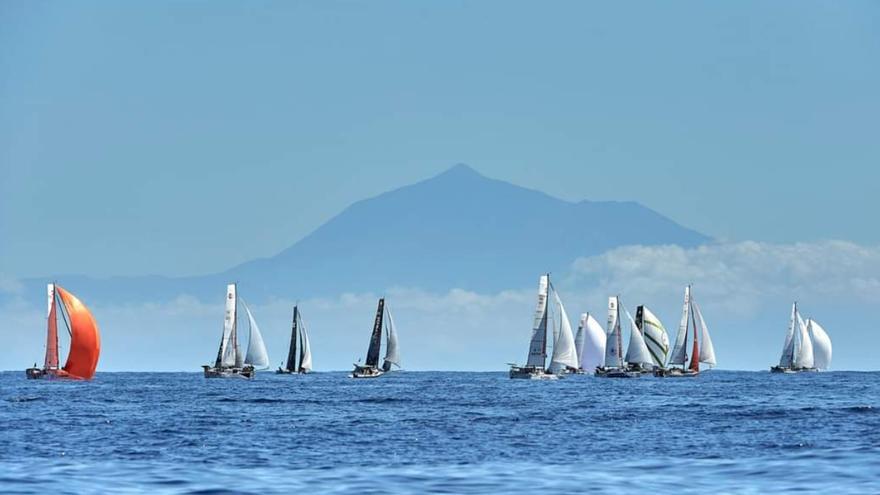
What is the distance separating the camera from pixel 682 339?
185875 millimetres

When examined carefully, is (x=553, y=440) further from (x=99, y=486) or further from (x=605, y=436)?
(x=99, y=486)

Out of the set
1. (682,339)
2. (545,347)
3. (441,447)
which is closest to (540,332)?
(545,347)

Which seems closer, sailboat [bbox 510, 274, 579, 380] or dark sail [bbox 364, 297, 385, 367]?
sailboat [bbox 510, 274, 579, 380]

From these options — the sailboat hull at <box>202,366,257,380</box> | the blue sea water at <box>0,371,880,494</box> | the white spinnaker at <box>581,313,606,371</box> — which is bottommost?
the blue sea water at <box>0,371,880,494</box>

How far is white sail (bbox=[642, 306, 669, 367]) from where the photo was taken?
620ft

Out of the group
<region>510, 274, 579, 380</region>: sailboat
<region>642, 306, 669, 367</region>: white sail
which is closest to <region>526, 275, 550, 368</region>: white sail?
<region>510, 274, 579, 380</region>: sailboat

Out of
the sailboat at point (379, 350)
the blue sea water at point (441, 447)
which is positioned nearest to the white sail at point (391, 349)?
the sailboat at point (379, 350)

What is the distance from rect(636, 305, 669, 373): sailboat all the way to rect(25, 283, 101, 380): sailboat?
246ft

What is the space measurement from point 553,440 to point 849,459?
14.3 meters

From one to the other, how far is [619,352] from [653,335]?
24.1 ft

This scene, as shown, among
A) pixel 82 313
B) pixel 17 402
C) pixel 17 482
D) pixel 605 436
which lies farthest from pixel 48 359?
pixel 17 482

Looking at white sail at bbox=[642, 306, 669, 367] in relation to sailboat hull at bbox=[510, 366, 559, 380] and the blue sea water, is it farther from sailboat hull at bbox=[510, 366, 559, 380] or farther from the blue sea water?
the blue sea water

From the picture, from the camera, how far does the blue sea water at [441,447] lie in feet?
144

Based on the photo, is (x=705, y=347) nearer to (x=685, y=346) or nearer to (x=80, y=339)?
(x=685, y=346)
